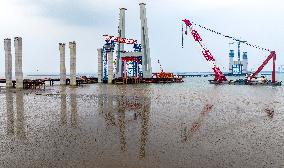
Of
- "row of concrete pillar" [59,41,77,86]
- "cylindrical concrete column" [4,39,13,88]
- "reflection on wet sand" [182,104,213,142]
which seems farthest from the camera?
"row of concrete pillar" [59,41,77,86]

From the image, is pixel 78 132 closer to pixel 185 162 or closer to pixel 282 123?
pixel 185 162

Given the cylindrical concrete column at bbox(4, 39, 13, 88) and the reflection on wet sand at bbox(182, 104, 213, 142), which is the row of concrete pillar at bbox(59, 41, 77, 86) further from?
the reflection on wet sand at bbox(182, 104, 213, 142)

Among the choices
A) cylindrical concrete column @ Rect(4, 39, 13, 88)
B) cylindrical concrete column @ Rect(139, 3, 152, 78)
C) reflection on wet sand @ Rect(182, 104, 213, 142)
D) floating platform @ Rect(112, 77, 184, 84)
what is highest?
cylindrical concrete column @ Rect(139, 3, 152, 78)

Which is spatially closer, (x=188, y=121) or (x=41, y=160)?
(x=41, y=160)

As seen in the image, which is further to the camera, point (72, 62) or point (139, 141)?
point (72, 62)

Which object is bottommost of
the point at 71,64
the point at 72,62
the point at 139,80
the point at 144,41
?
the point at 139,80

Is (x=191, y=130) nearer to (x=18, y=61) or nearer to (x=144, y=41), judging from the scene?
(x=18, y=61)

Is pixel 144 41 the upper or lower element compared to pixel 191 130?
upper

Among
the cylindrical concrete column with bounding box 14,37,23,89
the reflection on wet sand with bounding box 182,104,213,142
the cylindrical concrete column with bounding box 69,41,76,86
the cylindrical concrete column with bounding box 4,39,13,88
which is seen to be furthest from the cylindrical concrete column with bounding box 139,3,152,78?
the reflection on wet sand with bounding box 182,104,213,142

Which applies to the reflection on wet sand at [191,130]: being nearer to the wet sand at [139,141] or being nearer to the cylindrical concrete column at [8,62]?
the wet sand at [139,141]

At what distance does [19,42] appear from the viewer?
2363 inches

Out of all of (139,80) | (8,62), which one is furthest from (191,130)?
(139,80)

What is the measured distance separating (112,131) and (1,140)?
546 centimetres

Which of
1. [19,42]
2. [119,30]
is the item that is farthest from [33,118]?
[119,30]
